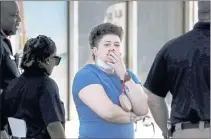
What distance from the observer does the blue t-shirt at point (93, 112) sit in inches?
85.7

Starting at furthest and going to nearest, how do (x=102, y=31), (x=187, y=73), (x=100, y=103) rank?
(x=187, y=73) < (x=102, y=31) < (x=100, y=103)

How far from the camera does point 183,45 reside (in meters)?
2.38

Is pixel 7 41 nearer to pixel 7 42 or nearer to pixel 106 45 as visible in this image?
pixel 7 42

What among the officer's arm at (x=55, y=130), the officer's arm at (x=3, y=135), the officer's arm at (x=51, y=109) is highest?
the officer's arm at (x=51, y=109)

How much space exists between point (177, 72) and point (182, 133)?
0.99 ft

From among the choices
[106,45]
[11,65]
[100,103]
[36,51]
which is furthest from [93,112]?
[11,65]

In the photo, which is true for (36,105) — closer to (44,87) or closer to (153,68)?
(44,87)

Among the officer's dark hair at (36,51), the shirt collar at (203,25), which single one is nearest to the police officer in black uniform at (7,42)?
the officer's dark hair at (36,51)

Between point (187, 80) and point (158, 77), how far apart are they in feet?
0.51

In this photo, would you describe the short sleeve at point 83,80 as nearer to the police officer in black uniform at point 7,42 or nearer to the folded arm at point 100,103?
the folded arm at point 100,103

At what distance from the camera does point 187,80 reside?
2.35 m

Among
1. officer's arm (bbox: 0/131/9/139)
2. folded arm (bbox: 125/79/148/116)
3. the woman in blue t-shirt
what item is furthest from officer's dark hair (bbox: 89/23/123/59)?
officer's arm (bbox: 0/131/9/139)

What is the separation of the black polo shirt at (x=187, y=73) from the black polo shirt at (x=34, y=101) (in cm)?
51

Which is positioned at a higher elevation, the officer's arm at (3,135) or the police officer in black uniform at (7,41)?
the police officer in black uniform at (7,41)
